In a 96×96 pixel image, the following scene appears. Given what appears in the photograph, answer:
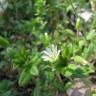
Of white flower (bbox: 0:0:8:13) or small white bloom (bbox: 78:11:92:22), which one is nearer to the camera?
small white bloom (bbox: 78:11:92:22)

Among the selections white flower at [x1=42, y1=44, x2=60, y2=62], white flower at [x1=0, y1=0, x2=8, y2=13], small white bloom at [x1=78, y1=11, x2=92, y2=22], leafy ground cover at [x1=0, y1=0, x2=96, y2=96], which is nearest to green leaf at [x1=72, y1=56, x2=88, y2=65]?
leafy ground cover at [x1=0, y1=0, x2=96, y2=96]

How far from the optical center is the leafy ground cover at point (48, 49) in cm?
190

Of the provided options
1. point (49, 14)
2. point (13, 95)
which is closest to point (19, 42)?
point (49, 14)

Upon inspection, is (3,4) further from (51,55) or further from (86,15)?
(51,55)

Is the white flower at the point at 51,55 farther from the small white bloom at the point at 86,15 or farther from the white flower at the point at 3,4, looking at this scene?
the white flower at the point at 3,4

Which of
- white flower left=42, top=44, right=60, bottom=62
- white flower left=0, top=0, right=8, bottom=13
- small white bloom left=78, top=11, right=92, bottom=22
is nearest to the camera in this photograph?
white flower left=42, top=44, right=60, bottom=62

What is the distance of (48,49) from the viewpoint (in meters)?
1.90

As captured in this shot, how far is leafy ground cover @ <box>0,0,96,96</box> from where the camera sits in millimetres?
1904

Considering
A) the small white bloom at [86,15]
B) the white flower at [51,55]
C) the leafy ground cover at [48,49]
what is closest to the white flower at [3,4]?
the leafy ground cover at [48,49]

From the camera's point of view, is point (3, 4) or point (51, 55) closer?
point (51, 55)

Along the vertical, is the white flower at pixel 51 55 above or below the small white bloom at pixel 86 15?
below

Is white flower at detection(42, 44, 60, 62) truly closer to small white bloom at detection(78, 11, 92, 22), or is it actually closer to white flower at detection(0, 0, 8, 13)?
small white bloom at detection(78, 11, 92, 22)

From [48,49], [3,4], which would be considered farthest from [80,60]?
[3,4]

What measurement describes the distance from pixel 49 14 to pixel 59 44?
33 centimetres
